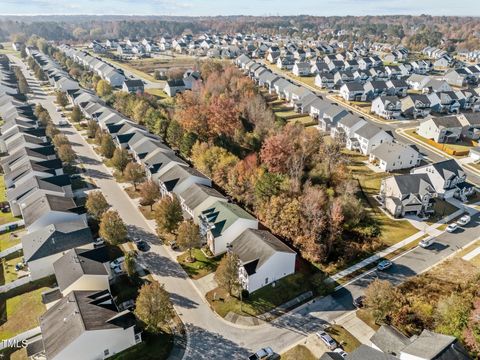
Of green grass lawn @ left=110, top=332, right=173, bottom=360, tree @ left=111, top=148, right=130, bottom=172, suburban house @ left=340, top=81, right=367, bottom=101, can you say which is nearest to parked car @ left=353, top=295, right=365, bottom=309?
green grass lawn @ left=110, top=332, right=173, bottom=360

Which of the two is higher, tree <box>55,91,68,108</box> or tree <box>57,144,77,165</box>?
tree <box>55,91,68,108</box>

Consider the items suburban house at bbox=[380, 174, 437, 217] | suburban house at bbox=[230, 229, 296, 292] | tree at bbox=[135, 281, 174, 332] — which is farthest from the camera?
suburban house at bbox=[380, 174, 437, 217]

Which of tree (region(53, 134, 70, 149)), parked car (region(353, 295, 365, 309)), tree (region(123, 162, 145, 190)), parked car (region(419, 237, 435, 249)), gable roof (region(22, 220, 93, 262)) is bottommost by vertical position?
parked car (region(353, 295, 365, 309))

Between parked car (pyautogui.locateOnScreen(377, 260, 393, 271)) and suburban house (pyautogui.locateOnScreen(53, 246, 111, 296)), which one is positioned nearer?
suburban house (pyautogui.locateOnScreen(53, 246, 111, 296))

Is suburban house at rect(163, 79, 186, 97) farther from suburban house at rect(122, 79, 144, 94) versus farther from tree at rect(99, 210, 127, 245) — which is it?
tree at rect(99, 210, 127, 245)

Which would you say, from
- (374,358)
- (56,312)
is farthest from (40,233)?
(374,358)

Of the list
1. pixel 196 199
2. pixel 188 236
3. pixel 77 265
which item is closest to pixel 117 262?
pixel 77 265

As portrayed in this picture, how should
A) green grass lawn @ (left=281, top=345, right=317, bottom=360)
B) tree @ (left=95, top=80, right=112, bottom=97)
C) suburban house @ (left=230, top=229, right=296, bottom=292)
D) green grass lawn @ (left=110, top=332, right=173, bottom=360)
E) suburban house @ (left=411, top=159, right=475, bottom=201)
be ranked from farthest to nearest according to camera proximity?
tree @ (left=95, top=80, right=112, bottom=97)
suburban house @ (left=411, top=159, right=475, bottom=201)
suburban house @ (left=230, top=229, right=296, bottom=292)
green grass lawn @ (left=110, top=332, right=173, bottom=360)
green grass lawn @ (left=281, top=345, right=317, bottom=360)
